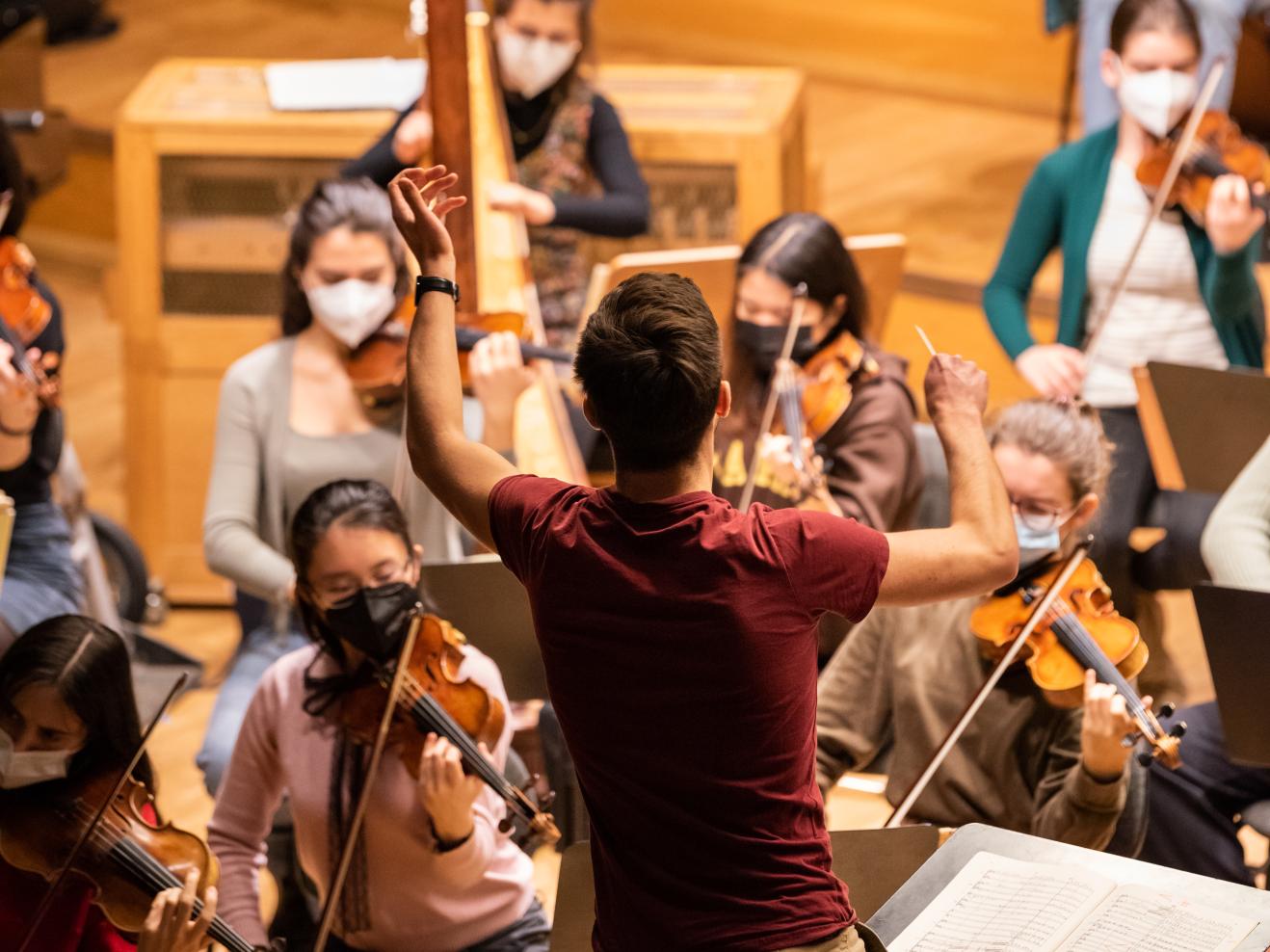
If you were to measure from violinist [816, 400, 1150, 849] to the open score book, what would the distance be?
52 cm

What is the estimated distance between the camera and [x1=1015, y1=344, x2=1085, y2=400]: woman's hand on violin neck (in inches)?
111

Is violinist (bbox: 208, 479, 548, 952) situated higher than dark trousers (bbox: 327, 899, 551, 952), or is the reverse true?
violinist (bbox: 208, 479, 548, 952)

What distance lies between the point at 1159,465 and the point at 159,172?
79.0 inches

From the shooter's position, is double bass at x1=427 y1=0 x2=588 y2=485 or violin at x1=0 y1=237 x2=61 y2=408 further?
violin at x1=0 y1=237 x2=61 y2=408

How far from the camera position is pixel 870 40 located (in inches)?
233

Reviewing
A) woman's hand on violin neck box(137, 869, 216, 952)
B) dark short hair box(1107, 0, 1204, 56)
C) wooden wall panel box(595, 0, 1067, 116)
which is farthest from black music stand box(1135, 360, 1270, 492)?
wooden wall panel box(595, 0, 1067, 116)

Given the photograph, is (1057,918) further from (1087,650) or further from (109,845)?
(109,845)

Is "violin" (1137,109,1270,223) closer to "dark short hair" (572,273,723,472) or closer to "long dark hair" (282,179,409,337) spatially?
"long dark hair" (282,179,409,337)

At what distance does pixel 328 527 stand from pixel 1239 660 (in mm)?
1045

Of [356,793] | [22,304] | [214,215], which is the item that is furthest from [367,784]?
[214,215]

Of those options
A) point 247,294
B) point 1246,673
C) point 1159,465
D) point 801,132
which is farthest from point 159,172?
point 1246,673

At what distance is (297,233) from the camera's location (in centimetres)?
275

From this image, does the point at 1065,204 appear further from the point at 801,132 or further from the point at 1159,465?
the point at 801,132

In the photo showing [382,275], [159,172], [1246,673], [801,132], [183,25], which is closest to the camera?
[1246,673]
